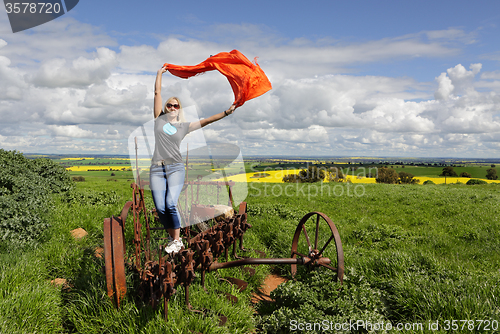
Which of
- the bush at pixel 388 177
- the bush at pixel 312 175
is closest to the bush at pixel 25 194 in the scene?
the bush at pixel 312 175

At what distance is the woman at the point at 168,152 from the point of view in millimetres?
3928

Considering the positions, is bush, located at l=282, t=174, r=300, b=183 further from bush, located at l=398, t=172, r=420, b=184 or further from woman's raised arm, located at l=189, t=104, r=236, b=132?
woman's raised arm, located at l=189, t=104, r=236, b=132

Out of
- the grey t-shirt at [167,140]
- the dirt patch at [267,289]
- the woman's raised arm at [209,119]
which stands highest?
the woman's raised arm at [209,119]

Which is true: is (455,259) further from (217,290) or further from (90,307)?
(90,307)

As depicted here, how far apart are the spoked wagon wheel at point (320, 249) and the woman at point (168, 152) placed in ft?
7.37

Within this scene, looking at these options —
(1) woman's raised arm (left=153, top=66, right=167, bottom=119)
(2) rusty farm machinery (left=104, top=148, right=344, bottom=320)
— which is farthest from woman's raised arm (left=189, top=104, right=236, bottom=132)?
(2) rusty farm machinery (left=104, top=148, right=344, bottom=320)

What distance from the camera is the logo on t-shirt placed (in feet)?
12.9

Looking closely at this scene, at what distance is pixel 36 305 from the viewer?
375 centimetres

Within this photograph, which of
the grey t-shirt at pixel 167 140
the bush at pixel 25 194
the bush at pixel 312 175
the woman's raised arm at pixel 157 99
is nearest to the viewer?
the grey t-shirt at pixel 167 140

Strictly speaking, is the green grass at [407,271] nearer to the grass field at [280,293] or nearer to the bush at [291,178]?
the grass field at [280,293]

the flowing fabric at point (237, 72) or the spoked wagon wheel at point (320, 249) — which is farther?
the spoked wagon wheel at point (320, 249)

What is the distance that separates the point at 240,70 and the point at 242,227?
2.95 meters

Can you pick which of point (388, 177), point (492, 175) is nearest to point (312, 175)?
point (388, 177)

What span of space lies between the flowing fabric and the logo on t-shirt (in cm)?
92
